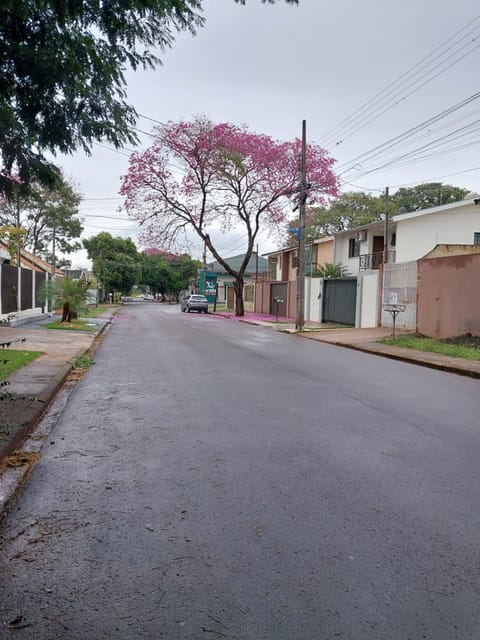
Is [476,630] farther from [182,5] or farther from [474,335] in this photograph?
[474,335]

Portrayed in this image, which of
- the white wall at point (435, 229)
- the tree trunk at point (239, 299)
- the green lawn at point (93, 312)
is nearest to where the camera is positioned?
the white wall at point (435, 229)

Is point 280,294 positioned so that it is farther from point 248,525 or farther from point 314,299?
point 248,525

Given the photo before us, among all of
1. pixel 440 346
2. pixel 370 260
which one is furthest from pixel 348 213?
pixel 440 346

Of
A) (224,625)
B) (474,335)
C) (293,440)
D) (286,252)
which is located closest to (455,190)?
(286,252)

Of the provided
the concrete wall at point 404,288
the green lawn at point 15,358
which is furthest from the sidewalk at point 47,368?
the concrete wall at point 404,288

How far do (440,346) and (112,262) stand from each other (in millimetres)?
55035

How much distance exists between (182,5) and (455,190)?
4480 centimetres

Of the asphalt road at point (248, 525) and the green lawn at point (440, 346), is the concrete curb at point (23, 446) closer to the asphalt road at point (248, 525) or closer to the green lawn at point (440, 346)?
the asphalt road at point (248, 525)

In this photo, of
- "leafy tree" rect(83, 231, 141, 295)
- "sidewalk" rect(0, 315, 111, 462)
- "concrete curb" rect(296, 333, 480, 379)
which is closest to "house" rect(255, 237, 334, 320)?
"concrete curb" rect(296, 333, 480, 379)

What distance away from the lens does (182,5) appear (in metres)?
4.61

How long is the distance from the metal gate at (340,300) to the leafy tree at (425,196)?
21740 mm

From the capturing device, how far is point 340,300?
26578mm

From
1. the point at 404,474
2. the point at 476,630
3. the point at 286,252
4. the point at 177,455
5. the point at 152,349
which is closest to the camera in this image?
the point at 476,630

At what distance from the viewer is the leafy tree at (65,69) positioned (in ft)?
15.0
